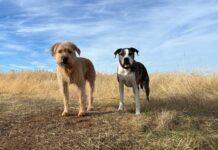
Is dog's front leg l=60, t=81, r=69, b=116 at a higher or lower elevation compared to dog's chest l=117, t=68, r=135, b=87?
lower

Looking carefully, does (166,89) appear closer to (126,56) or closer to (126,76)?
(126,76)

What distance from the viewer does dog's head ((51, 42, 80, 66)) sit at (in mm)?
7848

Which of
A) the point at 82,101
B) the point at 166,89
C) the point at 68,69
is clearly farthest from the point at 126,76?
the point at 166,89

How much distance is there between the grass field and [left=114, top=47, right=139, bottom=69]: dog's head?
96cm

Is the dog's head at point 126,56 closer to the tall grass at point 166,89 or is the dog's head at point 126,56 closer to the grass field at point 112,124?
the grass field at point 112,124

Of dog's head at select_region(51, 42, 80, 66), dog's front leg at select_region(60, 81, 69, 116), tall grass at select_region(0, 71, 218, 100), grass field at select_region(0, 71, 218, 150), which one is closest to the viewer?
grass field at select_region(0, 71, 218, 150)

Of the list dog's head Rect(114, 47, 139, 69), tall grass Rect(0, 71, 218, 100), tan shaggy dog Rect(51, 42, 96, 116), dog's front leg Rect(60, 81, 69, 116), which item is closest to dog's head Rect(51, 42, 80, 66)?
tan shaggy dog Rect(51, 42, 96, 116)

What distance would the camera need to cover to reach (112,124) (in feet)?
24.8

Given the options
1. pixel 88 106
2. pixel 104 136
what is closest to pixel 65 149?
pixel 104 136

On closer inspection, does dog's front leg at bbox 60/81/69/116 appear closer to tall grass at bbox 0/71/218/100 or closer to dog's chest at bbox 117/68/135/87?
dog's chest at bbox 117/68/135/87

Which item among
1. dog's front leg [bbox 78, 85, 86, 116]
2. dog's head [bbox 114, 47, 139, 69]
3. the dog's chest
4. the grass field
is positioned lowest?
the grass field

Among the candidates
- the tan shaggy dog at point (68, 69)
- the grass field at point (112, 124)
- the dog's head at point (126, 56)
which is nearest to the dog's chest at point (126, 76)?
the dog's head at point (126, 56)

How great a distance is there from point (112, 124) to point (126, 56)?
62.8 inches

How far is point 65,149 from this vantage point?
21.6 ft
